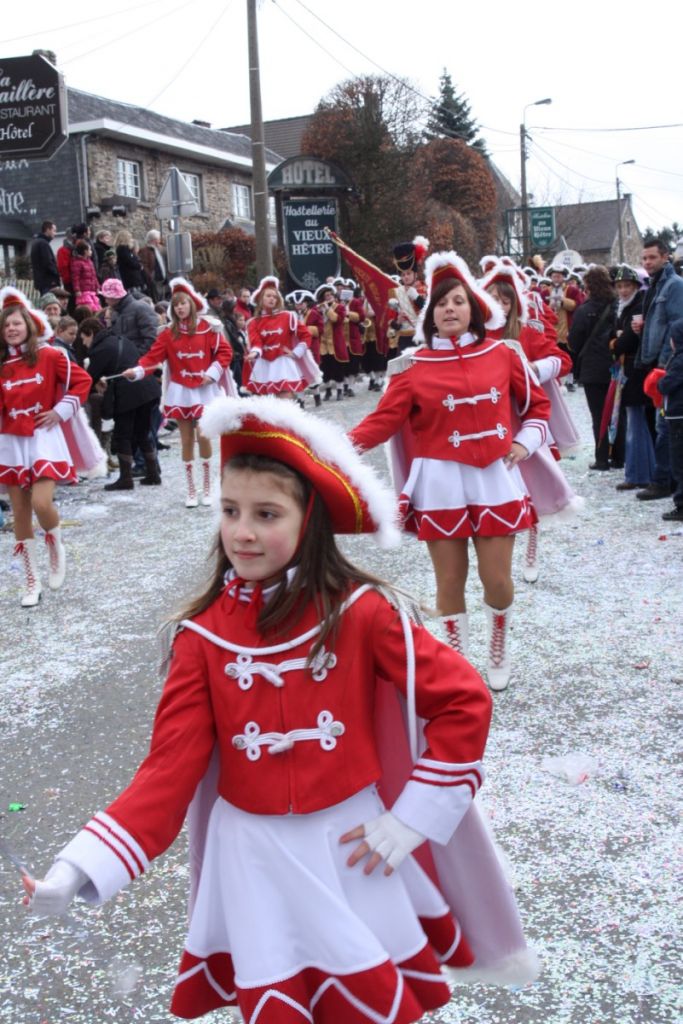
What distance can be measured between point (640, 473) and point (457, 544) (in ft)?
18.0

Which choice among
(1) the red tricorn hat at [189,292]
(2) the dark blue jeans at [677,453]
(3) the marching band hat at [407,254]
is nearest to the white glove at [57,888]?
(2) the dark blue jeans at [677,453]

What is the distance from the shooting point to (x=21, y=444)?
7070mm

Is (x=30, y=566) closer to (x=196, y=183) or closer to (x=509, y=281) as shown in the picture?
(x=509, y=281)

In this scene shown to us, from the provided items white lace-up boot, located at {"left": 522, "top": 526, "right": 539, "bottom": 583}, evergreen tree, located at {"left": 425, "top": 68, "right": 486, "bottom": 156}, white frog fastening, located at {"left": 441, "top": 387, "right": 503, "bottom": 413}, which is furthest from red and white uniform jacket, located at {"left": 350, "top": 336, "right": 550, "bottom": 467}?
evergreen tree, located at {"left": 425, "top": 68, "right": 486, "bottom": 156}

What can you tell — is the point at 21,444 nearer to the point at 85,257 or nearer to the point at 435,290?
the point at 435,290

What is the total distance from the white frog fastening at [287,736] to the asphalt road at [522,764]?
3.99 feet

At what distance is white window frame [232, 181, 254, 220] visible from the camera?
38344 mm

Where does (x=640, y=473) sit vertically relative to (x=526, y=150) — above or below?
below

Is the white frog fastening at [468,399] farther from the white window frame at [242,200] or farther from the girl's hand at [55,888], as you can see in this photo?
the white window frame at [242,200]

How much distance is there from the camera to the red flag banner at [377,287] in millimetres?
15038

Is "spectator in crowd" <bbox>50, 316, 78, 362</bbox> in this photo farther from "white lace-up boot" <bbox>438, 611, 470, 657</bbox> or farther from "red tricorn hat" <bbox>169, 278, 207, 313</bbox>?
"white lace-up boot" <bbox>438, 611, 470, 657</bbox>

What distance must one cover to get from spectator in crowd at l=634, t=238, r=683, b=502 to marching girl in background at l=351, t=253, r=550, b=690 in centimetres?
411

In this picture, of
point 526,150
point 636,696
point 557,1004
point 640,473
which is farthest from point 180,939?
point 526,150

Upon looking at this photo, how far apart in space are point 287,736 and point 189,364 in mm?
8585
